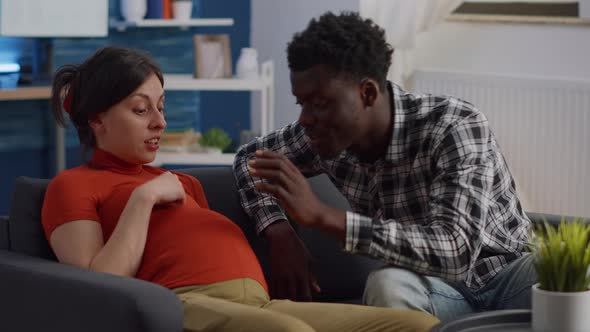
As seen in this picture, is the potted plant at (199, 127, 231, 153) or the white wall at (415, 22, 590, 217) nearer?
the white wall at (415, 22, 590, 217)

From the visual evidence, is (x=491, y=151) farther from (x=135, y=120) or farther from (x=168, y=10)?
(x=168, y=10)

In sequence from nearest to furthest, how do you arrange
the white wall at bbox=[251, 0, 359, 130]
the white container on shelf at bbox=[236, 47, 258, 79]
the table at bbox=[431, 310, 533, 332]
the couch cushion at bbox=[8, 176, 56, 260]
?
1. the table at bbox=[431, 310, 533, 332]
2. the couch cushion at bbox=[8, 176, 56, 260]
3. the white container on shelf at bbox=[236, 47, 258, 79]
4. the white wall at bbox=[251, 0, 359, 130]

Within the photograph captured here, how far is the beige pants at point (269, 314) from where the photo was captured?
1.93m

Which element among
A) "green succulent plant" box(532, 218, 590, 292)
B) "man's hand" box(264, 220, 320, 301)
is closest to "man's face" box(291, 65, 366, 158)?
"man's hand" box(264, 220, 320, 301)

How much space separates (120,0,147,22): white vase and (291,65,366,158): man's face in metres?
3.01

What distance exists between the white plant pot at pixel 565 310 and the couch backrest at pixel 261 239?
3.01 ft

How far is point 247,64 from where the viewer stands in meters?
4.86

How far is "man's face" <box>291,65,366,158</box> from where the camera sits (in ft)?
6.95

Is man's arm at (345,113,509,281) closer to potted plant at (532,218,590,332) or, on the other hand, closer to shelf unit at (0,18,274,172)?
potted plant at (532,218,590,332)

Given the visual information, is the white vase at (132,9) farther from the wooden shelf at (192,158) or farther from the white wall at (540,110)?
the white wall at (540,110)

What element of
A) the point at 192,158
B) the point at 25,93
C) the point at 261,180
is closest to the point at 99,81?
the point at 261,180

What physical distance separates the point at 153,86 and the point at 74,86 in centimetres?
17

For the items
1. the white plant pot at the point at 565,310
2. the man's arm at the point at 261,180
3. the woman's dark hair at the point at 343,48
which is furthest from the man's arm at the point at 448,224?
the man's arm at the point at 261,180

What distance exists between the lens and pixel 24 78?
175 inches
